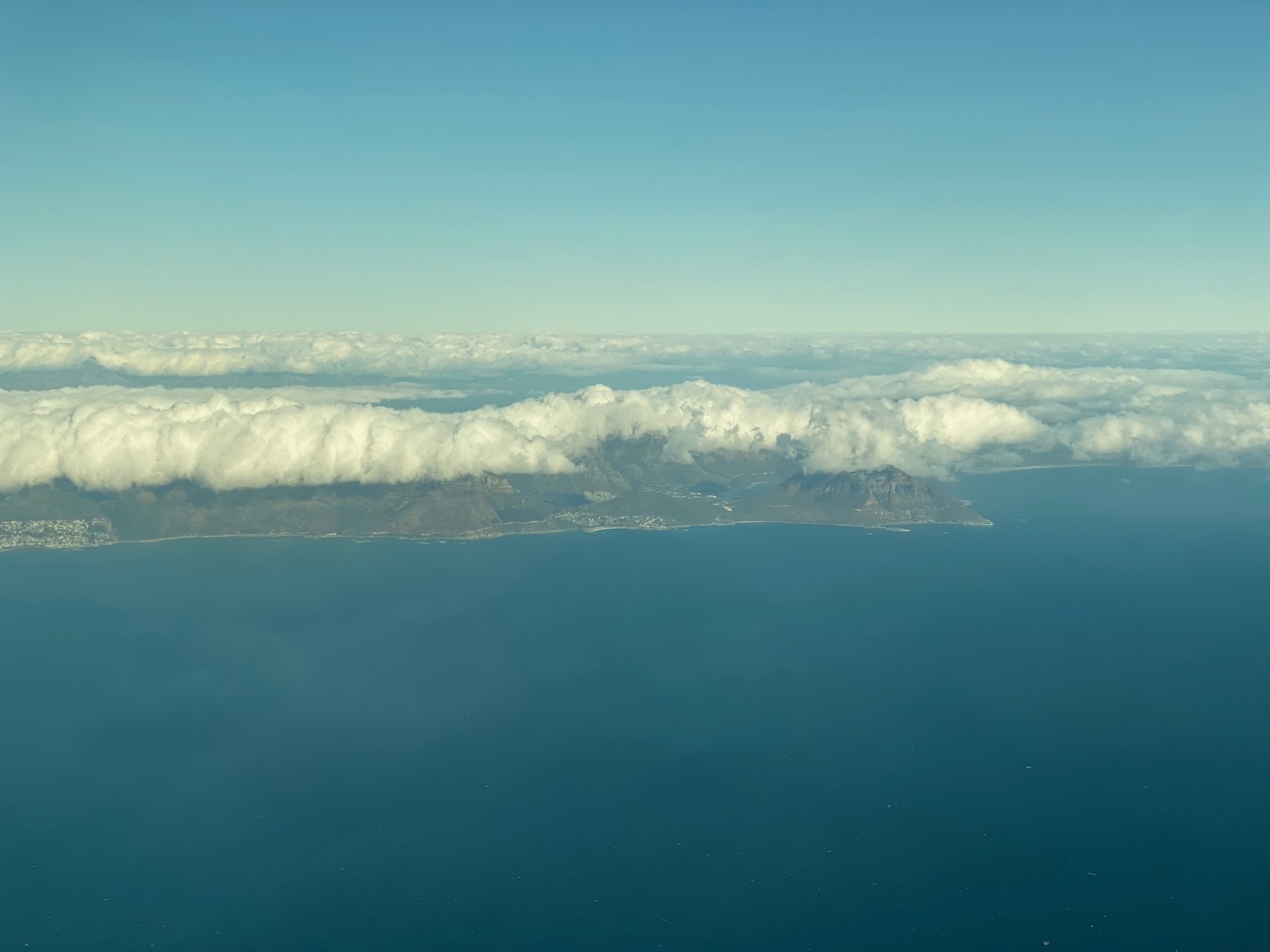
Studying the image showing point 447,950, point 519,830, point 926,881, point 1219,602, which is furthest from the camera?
point 1219,602

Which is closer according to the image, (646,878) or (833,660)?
(646,878)

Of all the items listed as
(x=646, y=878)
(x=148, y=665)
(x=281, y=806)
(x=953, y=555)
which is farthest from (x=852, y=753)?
(x=953, y=555)

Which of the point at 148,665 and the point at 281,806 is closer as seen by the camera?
the point at 281,806

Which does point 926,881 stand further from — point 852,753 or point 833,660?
point 833,660

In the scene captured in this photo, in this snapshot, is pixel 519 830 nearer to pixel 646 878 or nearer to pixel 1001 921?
pixel 646 878

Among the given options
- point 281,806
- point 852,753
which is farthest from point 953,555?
point 281,806

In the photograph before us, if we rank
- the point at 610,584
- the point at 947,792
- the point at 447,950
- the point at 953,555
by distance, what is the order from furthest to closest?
the point at 953,555 → the point at 610,584 → the point at 947,792 → the point at 447,950
